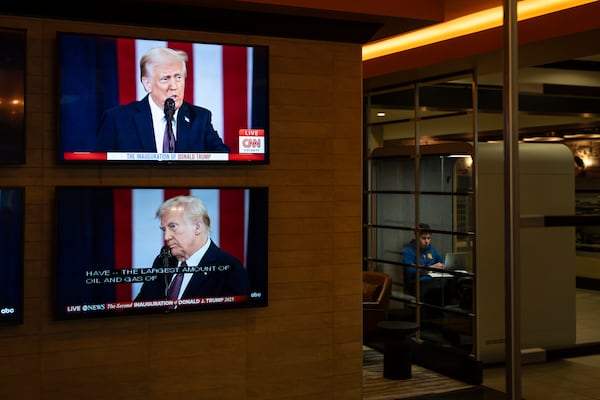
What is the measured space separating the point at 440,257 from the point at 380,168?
1410mm

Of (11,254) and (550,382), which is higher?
(11,254)

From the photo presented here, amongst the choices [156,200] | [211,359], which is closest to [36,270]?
[156,200]

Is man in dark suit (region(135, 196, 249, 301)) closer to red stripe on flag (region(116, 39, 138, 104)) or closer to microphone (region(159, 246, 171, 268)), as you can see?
microphone (region(159, 246, 171, 268))

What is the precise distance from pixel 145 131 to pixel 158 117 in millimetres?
126

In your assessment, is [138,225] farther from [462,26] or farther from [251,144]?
[462,26]

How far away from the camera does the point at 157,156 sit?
4703 mm

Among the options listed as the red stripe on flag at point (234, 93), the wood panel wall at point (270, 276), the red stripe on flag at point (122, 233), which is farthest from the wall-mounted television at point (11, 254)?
the red stripe on flag at point (234, 93)

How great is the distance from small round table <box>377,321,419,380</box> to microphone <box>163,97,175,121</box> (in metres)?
3.41

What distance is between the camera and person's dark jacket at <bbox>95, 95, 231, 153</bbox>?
15.1 feet

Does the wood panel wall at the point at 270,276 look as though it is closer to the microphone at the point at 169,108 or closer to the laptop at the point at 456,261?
the microphone at the point at 169,108

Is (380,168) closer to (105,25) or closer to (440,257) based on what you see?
(440,257)

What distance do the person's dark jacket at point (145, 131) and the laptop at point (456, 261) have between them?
128 inches

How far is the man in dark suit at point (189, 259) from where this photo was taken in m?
4.71

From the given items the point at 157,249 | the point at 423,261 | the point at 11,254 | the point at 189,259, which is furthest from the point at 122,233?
the point at 423,261
